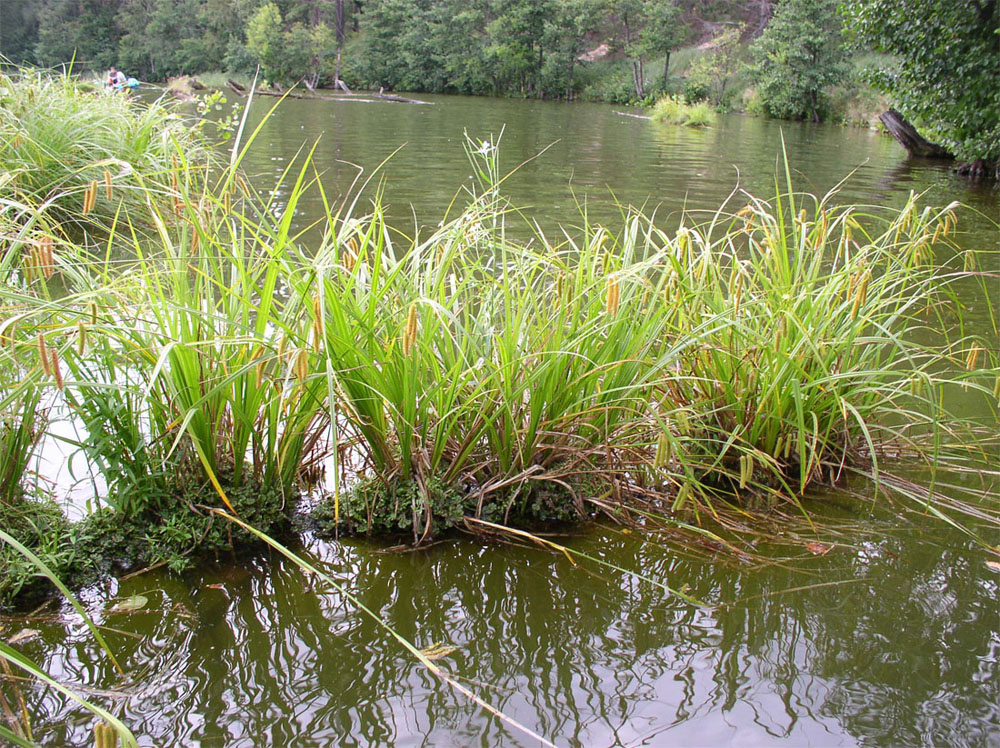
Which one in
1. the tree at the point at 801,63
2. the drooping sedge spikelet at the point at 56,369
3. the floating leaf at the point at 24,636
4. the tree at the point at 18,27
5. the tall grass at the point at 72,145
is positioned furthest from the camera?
the tree at the point at 18,27

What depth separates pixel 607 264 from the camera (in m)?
2.41

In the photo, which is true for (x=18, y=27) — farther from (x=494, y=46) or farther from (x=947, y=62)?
(x=947, y=62)

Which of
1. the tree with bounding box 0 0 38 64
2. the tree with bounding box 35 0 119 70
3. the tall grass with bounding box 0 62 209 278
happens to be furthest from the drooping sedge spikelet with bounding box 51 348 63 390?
the tree with bounding box 0 0 38 64

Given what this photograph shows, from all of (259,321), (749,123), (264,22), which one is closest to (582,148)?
(749,123)

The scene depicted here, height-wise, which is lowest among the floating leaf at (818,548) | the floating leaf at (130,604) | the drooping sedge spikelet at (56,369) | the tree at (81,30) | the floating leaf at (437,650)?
the floating leaf at (437,650)

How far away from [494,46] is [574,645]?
3865 cm

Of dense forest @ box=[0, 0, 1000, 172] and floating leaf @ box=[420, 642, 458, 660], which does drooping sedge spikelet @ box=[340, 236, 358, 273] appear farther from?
dense forest @ box=[0, 0, 1000, 172]

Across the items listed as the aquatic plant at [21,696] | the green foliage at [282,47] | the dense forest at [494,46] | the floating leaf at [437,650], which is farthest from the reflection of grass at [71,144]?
the green foliage at [282,47]

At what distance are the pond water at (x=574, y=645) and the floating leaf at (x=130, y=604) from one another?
18mm

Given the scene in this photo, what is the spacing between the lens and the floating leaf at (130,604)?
1731 mm

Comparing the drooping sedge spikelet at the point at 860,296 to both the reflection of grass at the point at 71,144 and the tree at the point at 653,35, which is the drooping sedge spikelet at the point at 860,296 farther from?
the tree at the point at 653,35

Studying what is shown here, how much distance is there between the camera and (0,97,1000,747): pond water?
58.3 inches

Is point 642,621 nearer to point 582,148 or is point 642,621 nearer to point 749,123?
Result: point 582,148

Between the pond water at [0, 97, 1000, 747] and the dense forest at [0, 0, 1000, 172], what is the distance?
76.4ft
